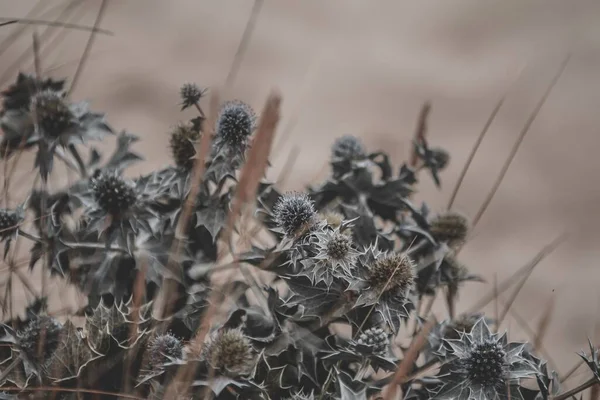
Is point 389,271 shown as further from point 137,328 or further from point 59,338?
point 59,338

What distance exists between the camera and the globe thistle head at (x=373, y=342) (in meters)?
0.69

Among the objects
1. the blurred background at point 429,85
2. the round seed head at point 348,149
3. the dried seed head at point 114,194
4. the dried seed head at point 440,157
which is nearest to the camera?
the dried seed head at point 114,194

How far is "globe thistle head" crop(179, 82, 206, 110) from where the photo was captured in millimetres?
937

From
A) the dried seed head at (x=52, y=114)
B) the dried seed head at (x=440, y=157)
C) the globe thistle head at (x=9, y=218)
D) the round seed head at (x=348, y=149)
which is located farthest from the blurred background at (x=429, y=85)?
the globe thistle head at (x=9, y=218)

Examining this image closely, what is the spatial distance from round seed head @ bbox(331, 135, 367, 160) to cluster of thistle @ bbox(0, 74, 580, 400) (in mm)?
71

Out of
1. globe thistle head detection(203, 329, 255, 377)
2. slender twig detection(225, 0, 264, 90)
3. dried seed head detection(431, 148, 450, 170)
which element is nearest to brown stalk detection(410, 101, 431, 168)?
dried seed head detection(431, 148, 450, 170)

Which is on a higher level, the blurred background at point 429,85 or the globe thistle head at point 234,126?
the blurred background at point 429,85

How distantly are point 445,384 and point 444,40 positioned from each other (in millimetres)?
2273

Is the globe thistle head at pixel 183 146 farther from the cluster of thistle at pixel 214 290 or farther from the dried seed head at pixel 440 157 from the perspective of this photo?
the dried seed head at pixel 440 157

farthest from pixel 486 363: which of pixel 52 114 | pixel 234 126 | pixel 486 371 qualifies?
pixel 52 114

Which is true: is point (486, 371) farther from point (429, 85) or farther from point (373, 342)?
point (429, 85)

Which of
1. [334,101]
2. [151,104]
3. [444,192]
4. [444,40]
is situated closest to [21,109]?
[151,104]

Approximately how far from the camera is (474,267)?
1.99m

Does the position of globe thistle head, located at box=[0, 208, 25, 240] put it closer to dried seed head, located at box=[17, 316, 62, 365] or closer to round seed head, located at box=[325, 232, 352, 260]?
A: dried seed head, located at box=[17, 316, 62, 365]
